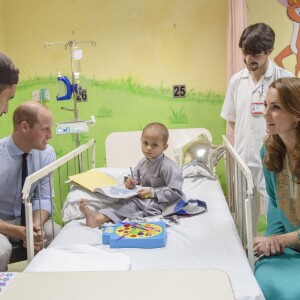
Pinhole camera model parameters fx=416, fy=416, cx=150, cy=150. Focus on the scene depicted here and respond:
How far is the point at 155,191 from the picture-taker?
101 inches

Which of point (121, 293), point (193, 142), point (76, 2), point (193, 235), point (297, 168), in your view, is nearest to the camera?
point (121, 293)

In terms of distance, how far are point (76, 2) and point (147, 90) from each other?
101cm

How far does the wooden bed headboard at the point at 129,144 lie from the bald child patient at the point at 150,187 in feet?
2.80

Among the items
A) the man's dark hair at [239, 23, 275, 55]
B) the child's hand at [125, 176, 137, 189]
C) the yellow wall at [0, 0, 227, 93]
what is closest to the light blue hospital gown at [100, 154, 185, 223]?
the child's hand at [125, 176, 137, 189]

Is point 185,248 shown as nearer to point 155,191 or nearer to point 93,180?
point 155,191

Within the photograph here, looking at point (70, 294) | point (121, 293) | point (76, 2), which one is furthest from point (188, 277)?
point (76, 2)

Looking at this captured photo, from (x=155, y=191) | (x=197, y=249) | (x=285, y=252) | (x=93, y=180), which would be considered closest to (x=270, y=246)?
(x=285, y=252)

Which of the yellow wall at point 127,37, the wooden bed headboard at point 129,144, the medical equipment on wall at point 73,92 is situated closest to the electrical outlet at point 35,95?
the yellow wall at point 127,37

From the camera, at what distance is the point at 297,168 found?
6.01 ft

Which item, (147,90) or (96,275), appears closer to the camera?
(96,275)

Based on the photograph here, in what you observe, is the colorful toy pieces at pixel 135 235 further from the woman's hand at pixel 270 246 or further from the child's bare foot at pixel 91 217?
the woman's hand at pixel 270 246

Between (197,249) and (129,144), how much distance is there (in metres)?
1.93

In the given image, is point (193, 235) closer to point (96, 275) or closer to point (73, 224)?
point (73, 224)

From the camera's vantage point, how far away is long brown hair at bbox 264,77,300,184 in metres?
1.87
